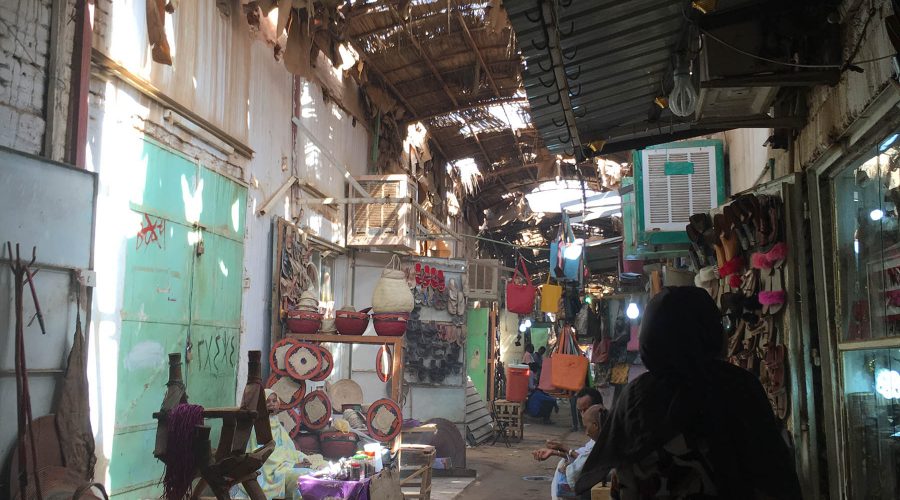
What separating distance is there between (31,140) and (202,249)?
2.32m

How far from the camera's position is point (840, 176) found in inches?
136

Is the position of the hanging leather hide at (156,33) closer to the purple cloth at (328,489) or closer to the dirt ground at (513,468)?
the purple cloth at (328,489)

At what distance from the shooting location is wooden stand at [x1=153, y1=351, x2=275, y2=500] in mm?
3762

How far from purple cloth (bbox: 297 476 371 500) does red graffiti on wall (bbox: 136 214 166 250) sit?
7.01 ft

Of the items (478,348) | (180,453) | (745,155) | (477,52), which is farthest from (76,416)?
(478,348)

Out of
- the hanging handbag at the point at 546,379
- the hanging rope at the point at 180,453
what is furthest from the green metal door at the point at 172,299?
the hanging handbag at the point at 546,379

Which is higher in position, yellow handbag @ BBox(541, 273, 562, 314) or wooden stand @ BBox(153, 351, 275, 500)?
yellow handbag @ BBox(541, 273, 562, 314)

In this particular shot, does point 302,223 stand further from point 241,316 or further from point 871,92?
point 871,92

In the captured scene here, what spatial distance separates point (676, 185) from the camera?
22.8 feet

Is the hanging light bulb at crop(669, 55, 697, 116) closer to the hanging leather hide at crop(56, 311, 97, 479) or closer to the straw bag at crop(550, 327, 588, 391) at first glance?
the hanging leather hide at crop(56, 311, 97, 479)

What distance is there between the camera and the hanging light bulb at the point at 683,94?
164 inches

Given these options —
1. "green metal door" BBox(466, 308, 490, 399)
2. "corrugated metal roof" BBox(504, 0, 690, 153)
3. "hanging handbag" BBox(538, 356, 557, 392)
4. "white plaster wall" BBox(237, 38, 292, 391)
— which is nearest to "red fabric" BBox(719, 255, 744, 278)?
"corrugated metal roof" BBox(504, 0, 690, 153)

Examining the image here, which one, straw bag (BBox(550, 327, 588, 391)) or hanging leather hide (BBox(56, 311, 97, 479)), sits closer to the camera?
hanging leather hide (BBox(56, 311, 97, 479))

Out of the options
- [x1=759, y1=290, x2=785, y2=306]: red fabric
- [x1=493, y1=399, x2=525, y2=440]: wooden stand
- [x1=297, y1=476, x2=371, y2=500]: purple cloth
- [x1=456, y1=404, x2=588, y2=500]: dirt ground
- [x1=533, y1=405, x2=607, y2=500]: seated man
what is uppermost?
[x1=759, y1=290, x2=785, y2=306]: red fabric
